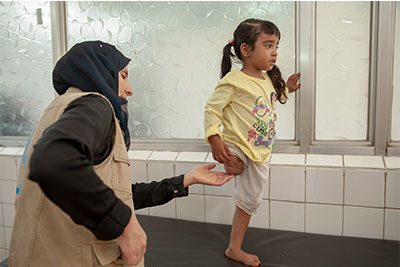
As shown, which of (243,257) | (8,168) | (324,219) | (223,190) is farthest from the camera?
(8,168)

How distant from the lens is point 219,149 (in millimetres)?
1405

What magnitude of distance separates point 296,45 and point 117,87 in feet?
4.07

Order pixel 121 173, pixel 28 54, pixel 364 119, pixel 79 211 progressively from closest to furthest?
pixel 79 211
pixel 121 173
pixel 364 119
pixel 28 54

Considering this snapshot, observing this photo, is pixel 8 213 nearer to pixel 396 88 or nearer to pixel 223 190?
pixel 223 190

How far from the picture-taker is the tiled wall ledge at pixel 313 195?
1664 mm

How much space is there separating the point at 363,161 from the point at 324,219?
38 centimetres

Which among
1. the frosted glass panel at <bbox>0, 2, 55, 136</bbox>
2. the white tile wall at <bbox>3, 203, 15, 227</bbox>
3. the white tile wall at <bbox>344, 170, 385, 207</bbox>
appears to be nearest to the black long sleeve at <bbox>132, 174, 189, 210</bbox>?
the white tile wall at <bbox>344, 170, 385, 207</bbox>

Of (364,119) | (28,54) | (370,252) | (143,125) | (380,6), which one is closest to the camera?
(370,252)

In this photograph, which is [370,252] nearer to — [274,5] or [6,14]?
[274,5]

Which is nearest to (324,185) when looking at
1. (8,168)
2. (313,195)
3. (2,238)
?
(313,195)

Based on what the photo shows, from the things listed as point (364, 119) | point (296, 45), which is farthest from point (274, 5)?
point (364, 119)

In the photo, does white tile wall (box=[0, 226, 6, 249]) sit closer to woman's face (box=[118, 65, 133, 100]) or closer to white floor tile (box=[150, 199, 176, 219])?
white floor tile (box=[150, 199, 176, 219])

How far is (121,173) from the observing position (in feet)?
2.86

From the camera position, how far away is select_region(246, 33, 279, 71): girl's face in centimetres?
142
